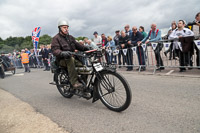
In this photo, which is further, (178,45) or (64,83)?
(178,45)

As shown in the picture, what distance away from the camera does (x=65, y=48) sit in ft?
12.2

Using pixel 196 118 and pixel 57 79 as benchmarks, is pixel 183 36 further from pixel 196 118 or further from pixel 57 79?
pixel 57 79

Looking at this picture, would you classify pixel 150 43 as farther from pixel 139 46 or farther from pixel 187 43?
pixel 187 43

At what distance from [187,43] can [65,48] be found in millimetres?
4563

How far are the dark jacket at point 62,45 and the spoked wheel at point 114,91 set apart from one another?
1228mm

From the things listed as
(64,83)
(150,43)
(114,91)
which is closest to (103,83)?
(114,91)

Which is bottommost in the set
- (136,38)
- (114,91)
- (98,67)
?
(114,91)

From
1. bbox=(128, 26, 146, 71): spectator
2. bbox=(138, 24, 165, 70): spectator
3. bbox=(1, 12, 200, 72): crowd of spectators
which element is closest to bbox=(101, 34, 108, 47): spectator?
bbox=(1, 12, 200, 72): crowd of spectators

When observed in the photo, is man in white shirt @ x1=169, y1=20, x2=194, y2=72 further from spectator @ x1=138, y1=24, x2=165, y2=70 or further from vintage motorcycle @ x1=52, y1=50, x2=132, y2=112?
vintage motorcycle @ x1=52, y1=50, x2=132, y2=112

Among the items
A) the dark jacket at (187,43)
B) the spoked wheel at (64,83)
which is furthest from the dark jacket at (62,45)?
Answer: the dark jacket at (187,43)

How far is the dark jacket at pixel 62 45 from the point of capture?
11.7 feet

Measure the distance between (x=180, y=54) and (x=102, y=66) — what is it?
424 cm

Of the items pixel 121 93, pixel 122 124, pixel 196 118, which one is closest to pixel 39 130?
pixel 122 124

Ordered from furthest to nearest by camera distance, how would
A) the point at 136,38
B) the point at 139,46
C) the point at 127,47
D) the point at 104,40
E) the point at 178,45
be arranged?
the point at 104,40
the point at 127,47
the point at 136,38
the point at 139,46
the point at 178,45
